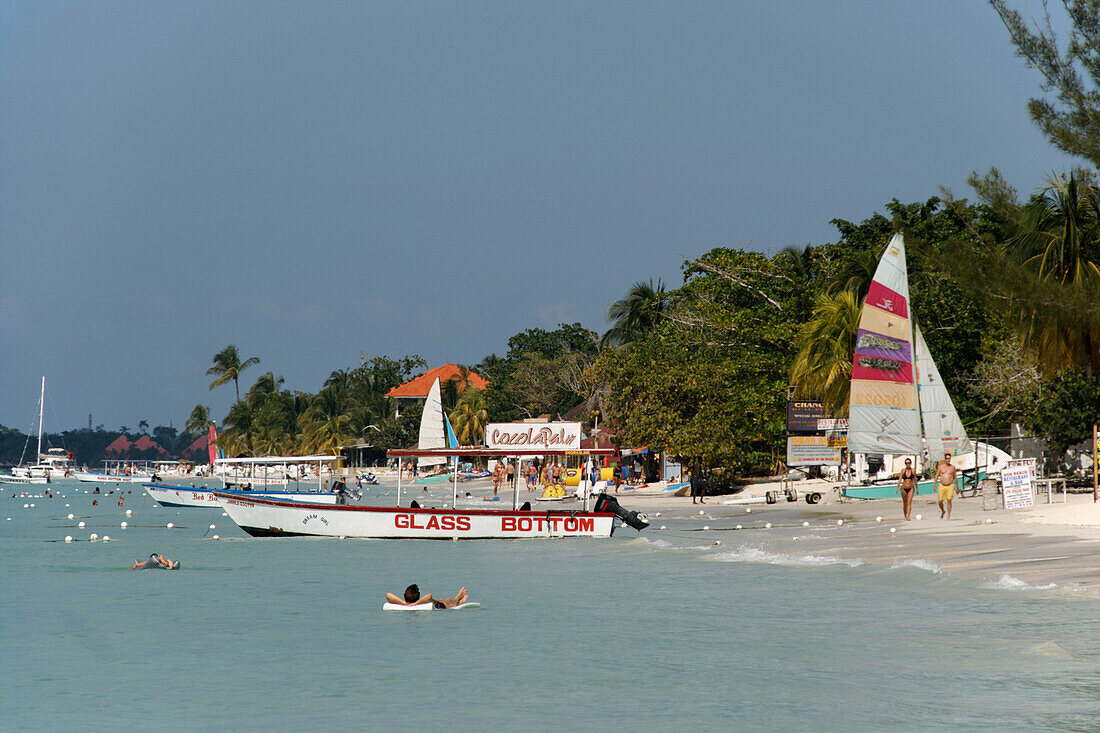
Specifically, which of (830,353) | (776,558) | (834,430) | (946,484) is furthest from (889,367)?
(776,558)

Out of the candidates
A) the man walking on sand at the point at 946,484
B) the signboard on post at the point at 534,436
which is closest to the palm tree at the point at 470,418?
the signboard on post at the point at 534,436

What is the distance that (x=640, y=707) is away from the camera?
10656mm

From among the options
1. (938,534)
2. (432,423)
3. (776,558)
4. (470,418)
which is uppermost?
(470,418)

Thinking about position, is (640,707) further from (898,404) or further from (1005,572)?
(898,404)

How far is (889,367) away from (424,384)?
79764 millimetres

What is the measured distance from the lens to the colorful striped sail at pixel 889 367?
99.6 ft

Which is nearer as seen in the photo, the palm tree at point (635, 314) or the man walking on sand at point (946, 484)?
the man walking on sand at point (946, 484)

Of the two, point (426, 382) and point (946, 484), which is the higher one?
point (426, 382)

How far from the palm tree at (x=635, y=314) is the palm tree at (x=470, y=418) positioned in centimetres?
1645

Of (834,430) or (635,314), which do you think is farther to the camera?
(635,314)

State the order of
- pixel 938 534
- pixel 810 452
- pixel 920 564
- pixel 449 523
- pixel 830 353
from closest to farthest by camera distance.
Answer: pixel 920 564
pixel 938 534
pixel 449 523
pixel 810 452
pixel 830 353

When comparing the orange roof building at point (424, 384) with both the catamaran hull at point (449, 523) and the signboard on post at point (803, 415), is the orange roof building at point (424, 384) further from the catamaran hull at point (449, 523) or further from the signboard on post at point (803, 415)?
the catamaran hull at point (449, 523)

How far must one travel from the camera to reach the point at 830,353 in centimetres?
4038

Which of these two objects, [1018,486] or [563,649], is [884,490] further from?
[563,649]
